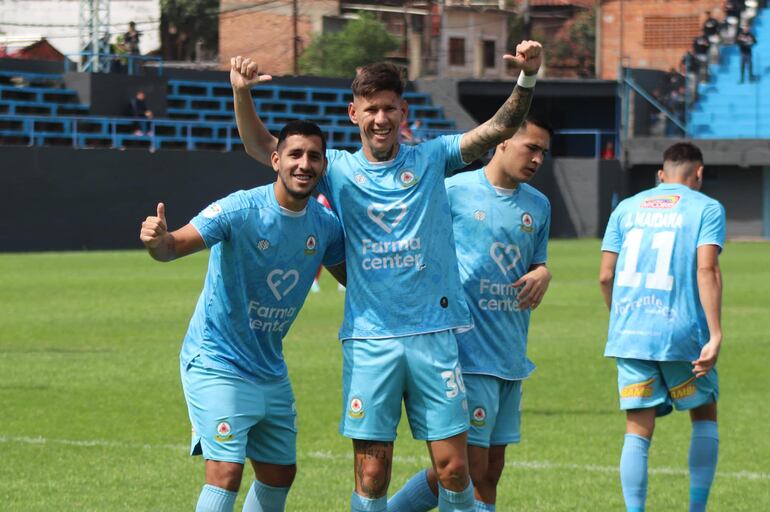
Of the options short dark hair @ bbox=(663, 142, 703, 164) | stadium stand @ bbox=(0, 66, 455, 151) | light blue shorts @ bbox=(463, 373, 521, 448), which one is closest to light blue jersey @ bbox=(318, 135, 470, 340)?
light blue shorts @ bbox=(463, 373, 521, 448)

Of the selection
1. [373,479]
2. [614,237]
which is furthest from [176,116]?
[373,479]

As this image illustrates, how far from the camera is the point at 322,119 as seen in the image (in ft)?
143

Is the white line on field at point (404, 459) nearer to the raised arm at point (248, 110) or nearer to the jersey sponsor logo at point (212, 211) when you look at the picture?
the raised arm at point (248, 110)

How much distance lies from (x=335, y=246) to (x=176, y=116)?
3480 cm

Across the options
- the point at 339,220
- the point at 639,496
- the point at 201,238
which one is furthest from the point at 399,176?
the point at 639,496

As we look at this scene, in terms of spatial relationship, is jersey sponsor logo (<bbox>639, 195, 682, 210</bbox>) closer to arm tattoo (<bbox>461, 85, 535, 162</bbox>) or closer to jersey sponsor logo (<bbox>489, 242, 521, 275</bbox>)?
jersey sponsor logo (<bbox>489, 242, 521, 275</bbox>)

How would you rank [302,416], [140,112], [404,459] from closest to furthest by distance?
[404,459] → [302,416] → [140,112]

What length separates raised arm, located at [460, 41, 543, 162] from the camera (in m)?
5.88

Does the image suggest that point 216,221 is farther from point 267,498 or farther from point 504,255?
point 504,255

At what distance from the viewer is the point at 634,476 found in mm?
7344

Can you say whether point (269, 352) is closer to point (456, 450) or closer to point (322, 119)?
point (456, 450)

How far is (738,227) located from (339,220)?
138ft

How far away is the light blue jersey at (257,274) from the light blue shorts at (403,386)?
0.44 meters

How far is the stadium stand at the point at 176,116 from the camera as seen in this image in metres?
36.4
